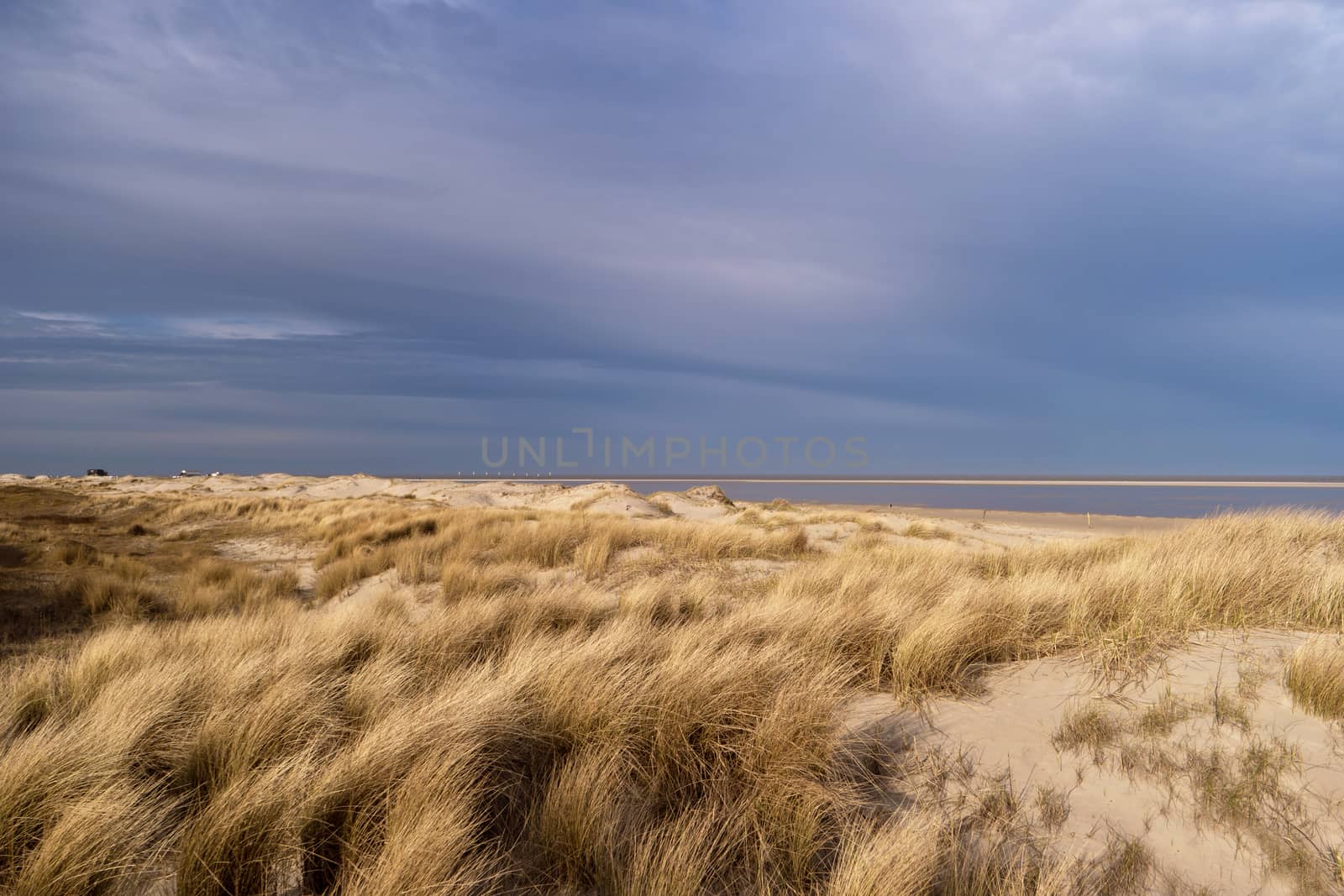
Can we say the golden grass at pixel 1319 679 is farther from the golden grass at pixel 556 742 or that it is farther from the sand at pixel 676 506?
the sand at pixel 676 506

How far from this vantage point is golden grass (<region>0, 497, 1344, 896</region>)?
264cm

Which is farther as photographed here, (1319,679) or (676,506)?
(676,506)

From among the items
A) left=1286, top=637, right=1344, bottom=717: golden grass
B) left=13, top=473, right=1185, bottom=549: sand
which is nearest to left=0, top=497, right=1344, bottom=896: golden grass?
left=1286, top=637, right=1344, bottom=717: golden grass

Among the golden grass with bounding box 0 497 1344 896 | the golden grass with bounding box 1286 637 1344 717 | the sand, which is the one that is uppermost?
the golden grass with bounding box 1286 637 1344 717

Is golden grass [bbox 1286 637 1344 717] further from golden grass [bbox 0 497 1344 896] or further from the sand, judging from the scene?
the sand

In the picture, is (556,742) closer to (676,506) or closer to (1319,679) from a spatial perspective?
(1319,679)

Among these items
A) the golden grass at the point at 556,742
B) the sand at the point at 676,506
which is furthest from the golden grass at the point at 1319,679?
the sand at the point at 676,506

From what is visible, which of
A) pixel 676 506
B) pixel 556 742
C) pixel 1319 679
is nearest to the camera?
pixel 556 742

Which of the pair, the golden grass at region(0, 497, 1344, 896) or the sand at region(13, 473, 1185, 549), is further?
the sand at region(13, 473, 1185, 549)

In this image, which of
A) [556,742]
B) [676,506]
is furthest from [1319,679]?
[676,506]

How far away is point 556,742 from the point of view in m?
3.72

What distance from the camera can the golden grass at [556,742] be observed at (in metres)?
2.64

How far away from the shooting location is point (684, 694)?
12.8 ft

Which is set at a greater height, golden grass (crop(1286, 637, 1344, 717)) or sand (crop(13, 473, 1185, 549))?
golden grass (crop(1286, 637, 1344, 717))
